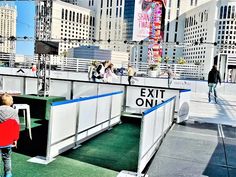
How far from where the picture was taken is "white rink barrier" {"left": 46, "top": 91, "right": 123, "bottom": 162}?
467cm

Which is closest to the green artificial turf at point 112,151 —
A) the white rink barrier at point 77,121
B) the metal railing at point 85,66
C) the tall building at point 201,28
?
the white rink barrier at point 77,121

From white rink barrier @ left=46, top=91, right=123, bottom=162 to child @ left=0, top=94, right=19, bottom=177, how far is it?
1139 millimetres

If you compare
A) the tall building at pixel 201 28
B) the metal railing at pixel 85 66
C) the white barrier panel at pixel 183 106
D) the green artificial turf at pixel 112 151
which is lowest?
the green artificial turf at pixel 112 151

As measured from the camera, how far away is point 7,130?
10.5 feet

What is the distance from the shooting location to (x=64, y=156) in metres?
4.93

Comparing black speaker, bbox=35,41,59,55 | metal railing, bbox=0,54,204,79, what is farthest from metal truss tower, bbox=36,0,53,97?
metal railing, bbox=0,54,204,79

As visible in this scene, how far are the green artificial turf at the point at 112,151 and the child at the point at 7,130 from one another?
164 cm

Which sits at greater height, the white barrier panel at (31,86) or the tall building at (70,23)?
the tall building at (70,23)

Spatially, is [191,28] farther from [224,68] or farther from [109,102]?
[109,102]

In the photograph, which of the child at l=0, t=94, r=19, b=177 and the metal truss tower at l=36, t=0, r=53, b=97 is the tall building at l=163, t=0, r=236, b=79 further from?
the child at l=0, t=94, r=19, b=177

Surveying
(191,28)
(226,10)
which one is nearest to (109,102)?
(226,10)

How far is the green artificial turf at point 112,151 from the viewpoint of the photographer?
4745 millimetres

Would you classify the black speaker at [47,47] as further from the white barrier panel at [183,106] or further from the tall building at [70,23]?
the tall building at [70,23]

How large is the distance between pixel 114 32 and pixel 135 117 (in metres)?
132
